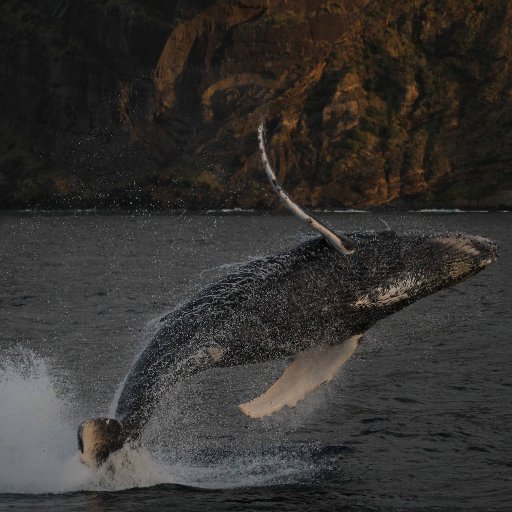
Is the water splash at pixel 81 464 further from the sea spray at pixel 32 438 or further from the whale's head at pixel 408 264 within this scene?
the whale's head at pixel 408 264

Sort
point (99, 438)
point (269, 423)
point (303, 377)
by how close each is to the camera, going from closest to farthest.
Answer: point (99, 438) < point (303, 377) < point (269, 423)

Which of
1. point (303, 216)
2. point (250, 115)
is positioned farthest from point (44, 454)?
point (250, 115)

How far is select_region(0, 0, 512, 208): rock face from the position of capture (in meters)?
148

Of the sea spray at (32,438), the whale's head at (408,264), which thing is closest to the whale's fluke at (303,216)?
the whale's head at (408,264)

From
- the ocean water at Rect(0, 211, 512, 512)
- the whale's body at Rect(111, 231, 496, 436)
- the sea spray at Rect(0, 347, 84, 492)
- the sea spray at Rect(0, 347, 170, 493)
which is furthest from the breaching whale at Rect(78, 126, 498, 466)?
the sea spray at Rect(0, 347, 84, 492)

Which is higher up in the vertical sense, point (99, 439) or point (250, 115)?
point (250, 115)

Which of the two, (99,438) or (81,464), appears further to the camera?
(81,464)

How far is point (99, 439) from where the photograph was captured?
43.5 feet

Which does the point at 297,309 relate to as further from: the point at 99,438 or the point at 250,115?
the point at 250,115

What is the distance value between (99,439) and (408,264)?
17.5 ft

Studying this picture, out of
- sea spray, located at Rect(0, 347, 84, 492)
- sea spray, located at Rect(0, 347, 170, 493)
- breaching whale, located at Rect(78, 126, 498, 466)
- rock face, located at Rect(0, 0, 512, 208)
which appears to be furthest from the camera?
rock face, located at Rect(0, 0, 512, 208)

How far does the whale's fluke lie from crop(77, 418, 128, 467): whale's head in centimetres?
376

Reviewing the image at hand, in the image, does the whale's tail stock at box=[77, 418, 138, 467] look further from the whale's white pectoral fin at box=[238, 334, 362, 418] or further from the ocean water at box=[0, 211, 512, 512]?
the whale's white pectoral fin at box=[238, 334, 362, 418]

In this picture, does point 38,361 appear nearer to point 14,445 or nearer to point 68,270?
point 14,445
